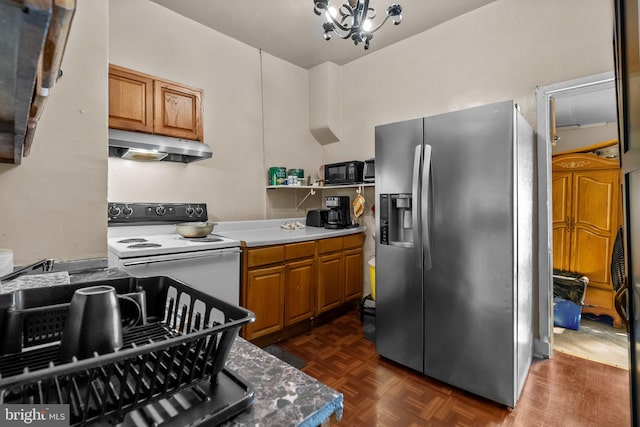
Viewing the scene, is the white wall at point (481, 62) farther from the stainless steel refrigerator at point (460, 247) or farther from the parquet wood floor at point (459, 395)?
the parquet wood floor at point (459, 395)

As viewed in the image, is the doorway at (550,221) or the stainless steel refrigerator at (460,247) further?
the doorway at (550,221)

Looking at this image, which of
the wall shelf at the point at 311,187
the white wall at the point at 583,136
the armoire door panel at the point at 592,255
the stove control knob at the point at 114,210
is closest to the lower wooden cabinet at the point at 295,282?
the wall shelf at the point at 311,187

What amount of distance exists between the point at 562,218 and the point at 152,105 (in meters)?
4.10

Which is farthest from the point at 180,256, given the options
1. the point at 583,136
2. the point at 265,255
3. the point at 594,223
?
the point at 583,136

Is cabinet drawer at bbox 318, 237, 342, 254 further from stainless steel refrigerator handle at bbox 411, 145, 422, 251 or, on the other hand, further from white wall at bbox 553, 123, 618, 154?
white wall at bbox 553, 123, 618, 154

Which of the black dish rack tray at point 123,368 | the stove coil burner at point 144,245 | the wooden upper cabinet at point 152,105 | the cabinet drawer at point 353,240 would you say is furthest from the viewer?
the cabinet drawer at point 353,240

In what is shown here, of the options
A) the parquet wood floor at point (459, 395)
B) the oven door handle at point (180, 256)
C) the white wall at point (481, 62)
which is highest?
the white wall at point (481, 62)

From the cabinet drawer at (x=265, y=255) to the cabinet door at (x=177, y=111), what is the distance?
1.04m

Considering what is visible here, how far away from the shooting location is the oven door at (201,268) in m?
1.85

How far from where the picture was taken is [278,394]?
0.53 meters

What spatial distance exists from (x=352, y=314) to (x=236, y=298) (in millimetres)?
1454

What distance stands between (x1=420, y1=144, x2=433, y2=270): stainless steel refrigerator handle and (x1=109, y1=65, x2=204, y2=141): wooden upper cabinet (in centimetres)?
177

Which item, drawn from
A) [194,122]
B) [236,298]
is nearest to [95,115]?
[194,122]

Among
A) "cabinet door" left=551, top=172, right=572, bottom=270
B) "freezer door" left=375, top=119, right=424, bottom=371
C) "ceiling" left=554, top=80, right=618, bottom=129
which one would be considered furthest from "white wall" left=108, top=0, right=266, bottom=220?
"cabinet door" left=551, top=172, right=572, bottom=270
